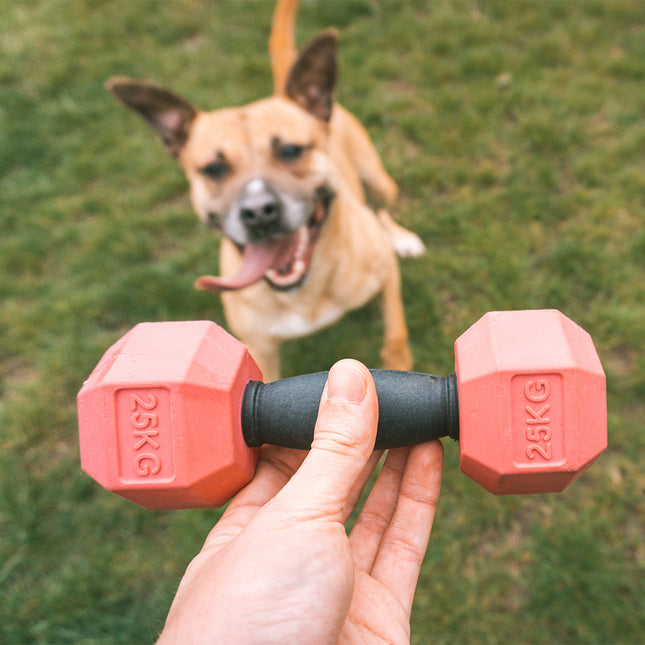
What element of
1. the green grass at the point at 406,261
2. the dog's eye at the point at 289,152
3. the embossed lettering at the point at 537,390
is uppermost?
the dog's eye at the point at 289,152

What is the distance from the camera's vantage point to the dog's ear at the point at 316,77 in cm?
241

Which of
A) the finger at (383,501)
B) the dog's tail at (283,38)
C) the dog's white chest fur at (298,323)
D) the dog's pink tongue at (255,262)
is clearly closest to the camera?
the finger at (383,501)

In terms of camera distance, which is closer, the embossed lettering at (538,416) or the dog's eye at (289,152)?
the embossed lettering at (538,416)

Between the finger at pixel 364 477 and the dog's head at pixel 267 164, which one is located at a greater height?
the dog's head at pixel 267 164

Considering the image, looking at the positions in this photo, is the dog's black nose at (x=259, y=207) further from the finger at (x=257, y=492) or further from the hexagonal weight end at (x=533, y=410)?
the hexagonal weight end at (x=533, y=410)

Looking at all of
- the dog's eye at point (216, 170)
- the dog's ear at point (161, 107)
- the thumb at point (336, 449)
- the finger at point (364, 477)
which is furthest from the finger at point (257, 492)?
the dog's ear at point (161, 107)

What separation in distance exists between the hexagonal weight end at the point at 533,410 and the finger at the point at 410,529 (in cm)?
43

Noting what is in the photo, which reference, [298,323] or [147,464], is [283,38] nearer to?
[298,323]

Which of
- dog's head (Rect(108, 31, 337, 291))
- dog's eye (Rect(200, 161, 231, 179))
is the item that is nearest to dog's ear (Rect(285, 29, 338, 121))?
dog's head (Rect(108, 31, 337, 291))

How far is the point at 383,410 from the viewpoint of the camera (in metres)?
1.32

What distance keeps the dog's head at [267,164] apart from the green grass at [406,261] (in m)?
0.89

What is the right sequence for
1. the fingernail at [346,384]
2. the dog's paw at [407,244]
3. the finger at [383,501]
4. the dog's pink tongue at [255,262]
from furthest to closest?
the dog's paw at [407,244] < the dog's pink tongue at [255,262] < the finger at [383,501] < the fingernail at [346,384]

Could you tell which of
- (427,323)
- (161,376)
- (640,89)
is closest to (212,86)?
(427,323)

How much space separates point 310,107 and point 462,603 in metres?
2.52
